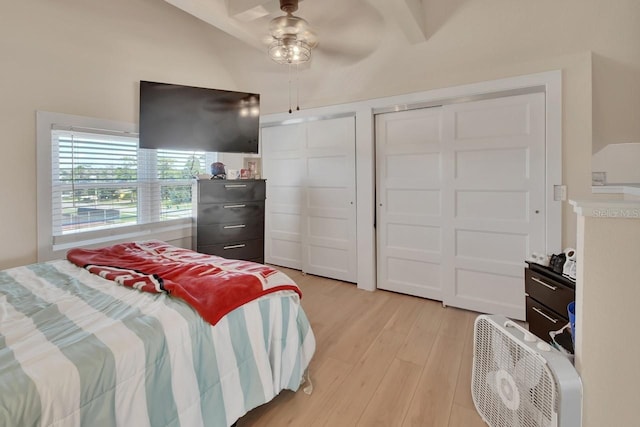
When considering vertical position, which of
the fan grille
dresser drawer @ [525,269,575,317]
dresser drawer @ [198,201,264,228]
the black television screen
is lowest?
the fan grille

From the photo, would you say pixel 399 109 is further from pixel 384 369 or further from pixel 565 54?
pixel 384 369

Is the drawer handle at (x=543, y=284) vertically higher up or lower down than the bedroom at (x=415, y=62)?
lower down

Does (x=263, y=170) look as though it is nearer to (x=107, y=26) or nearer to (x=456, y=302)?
(x=107, y=26)

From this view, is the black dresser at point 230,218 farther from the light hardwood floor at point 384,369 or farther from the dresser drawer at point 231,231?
the light hardwood floor at point 384,369

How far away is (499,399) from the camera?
1.36 m

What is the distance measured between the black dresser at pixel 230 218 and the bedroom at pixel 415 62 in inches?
39.3

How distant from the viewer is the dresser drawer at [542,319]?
1.71 metres

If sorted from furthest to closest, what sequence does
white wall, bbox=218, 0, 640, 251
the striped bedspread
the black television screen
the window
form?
the black television screen → the window → white wall, bbox=218, 0, 640, 251 → the striped bedspread

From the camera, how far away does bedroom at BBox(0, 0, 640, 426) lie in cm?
207

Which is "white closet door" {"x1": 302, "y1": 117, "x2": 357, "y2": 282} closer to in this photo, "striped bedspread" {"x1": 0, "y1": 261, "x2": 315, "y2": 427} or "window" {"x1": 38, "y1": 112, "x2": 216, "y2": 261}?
"window" {"x1": 38, "y1": 112, "x2": 216, "y2": 261}

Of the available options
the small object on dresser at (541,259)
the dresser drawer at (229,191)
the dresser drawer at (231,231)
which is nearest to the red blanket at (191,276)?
the dresser drawer at (231,231)

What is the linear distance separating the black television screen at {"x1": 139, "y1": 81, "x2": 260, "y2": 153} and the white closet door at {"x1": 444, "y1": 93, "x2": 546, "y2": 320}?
2.03 metres

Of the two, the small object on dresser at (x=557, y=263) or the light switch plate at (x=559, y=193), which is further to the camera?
the light switch plate at (x=559, y=193)

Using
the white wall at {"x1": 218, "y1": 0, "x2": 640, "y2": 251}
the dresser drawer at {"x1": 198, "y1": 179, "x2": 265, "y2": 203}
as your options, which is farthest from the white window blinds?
the white wall at {"x1": 218, "y1": 0, "x2": 640, "y2": 251}
